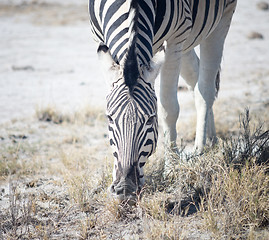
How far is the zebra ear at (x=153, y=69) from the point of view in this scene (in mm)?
2846

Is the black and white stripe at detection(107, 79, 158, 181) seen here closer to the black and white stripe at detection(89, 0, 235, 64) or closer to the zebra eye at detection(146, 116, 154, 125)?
the zebra eye at detection(146, 116, 154, 125)

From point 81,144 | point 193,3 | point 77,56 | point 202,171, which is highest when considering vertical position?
point 193,3

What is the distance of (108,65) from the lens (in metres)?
2.92

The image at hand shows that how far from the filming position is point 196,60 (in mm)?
5633

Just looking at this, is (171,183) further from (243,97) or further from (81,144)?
(243,97)

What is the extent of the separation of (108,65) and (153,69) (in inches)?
15.7

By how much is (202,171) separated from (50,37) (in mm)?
14596

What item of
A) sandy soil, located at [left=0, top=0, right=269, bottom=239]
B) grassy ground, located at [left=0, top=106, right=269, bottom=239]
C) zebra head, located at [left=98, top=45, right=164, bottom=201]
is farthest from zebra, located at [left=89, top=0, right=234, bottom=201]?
sandy soil, located at [left=0, top=0, right=269, bottom=239]

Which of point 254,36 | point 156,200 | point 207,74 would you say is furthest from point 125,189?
point 254,36

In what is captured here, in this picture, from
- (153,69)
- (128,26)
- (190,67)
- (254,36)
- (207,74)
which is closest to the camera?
(153,69)

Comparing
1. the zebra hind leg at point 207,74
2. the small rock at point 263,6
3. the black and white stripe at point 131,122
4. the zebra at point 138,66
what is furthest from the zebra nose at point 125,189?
the small rock at point 263,6

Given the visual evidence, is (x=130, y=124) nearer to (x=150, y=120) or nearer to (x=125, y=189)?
(x=150, y=120)

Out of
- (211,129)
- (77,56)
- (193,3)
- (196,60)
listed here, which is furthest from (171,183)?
(77,56)

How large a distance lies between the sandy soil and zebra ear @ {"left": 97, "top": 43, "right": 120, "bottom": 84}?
1.71m
